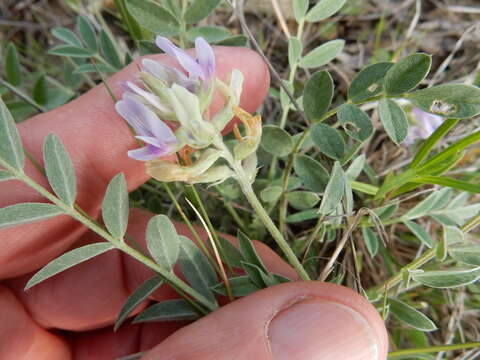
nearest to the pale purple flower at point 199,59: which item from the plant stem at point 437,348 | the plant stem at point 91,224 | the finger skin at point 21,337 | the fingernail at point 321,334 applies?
the plant stem at point 91,224

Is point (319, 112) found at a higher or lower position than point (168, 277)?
higher

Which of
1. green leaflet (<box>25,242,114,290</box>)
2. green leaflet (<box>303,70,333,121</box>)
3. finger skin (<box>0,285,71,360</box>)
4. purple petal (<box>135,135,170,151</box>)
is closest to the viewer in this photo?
purple petal (<box>135,135,170,151</box>)

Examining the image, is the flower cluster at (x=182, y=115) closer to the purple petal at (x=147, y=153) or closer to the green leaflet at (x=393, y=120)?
the purple petal at (x=147, y=153)

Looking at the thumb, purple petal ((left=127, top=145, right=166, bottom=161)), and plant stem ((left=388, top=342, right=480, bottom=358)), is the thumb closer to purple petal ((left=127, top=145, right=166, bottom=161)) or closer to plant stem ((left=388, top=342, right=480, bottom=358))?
plant stem ((left=388, top=342, right=480, bottom=358))

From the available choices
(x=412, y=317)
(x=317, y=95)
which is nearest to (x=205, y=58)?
(x=317, y=95)

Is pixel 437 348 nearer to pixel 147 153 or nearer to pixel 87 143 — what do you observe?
pixel 147 153

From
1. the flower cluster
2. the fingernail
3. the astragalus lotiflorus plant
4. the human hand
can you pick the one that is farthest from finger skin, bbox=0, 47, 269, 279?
the fingernail

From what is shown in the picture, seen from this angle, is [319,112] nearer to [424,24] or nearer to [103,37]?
[103,37]

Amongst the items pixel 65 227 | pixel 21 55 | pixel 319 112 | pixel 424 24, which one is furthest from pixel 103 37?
pixel 424 24
